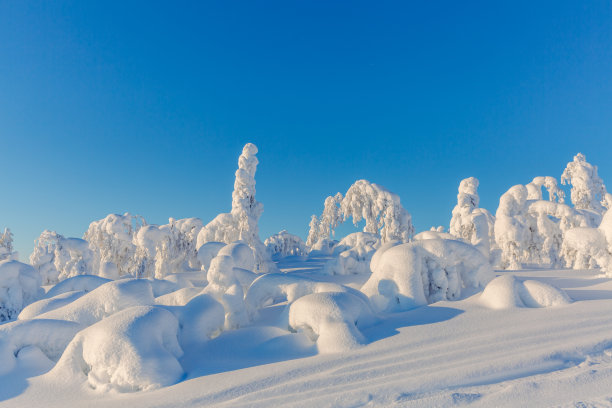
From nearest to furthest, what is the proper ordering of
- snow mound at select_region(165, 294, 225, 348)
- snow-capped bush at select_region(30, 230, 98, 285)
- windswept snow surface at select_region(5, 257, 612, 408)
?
windswept snow surface at select_region(5, 257, 612, 408) < snow mound at select_region(165, 294, 225, 348) < snow-capped bush at select_region(30, 230, 98, 285)

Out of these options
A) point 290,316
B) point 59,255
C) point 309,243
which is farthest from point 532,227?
point 309,243

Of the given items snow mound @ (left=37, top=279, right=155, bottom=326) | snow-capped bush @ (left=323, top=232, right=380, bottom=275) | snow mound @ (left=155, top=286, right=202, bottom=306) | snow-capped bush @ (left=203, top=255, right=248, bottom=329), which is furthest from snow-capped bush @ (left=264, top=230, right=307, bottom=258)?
snow mound @ (left=37, top=279, right=155, bottom=326)

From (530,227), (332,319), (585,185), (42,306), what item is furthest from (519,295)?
(585,185)

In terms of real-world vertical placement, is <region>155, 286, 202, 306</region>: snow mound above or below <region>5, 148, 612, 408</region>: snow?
above

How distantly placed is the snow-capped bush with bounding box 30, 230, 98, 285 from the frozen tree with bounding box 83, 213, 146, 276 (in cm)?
387

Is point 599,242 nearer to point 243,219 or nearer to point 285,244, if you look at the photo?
point 243,219

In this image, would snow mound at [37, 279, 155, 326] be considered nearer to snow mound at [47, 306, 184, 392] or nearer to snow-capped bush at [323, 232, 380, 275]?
snow mound at [47, 306, 184, 392]

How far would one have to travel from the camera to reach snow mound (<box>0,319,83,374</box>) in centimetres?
591

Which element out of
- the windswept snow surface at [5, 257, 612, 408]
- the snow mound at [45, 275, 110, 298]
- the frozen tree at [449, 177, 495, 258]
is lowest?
the windswept snow surface at [5, 257, 612, 408]

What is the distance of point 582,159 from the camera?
28875 millimetres

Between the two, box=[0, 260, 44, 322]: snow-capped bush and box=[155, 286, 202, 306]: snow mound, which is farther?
box=[0, 260, 44, 322]: snow-capped bush

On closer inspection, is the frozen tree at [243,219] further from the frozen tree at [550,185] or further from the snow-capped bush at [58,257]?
the frozen tree at [550,185]

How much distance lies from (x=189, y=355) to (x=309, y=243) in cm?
4246

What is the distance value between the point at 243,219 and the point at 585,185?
25.0 metres
